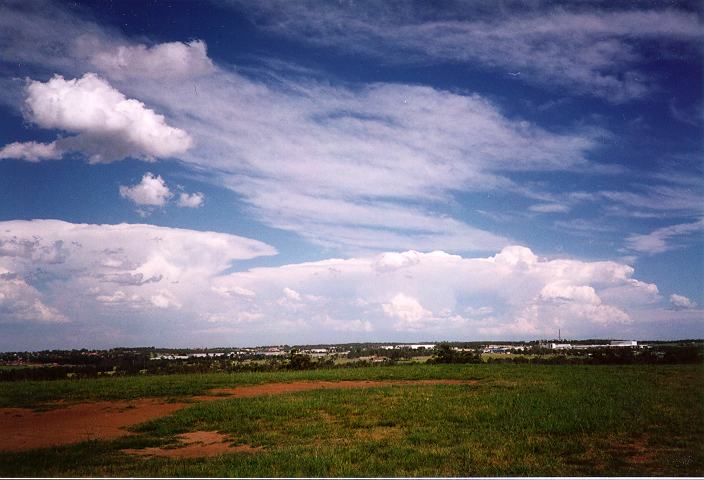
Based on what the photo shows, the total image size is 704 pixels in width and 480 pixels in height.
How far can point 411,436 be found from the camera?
47.3 feet

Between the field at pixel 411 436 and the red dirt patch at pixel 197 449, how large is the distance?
62 millimetres

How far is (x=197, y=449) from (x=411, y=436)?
21.7 feet

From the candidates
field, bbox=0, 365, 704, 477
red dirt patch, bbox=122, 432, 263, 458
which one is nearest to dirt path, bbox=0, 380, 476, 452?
field, bbox=0, 365, 704, 477

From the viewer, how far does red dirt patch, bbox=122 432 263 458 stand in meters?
13.6

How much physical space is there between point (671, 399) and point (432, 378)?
1863 cm

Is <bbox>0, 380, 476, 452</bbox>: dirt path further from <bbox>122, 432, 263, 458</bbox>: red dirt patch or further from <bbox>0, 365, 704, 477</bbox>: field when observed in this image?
<bbox>122, 432, 263, 458</bbox>: red dirt patch

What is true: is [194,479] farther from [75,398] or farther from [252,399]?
[75,398]

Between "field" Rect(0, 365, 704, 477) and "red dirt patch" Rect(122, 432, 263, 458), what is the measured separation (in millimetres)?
62

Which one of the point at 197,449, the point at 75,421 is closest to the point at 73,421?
the point at 75,421

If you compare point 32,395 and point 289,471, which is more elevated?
Answer: point 289,471

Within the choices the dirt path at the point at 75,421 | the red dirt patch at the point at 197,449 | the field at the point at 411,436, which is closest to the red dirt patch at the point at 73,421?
the dirt path at the point at 75,421

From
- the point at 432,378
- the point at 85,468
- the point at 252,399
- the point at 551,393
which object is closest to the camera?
the point at 85,468

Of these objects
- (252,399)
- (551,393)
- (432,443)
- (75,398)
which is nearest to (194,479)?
(432,443)

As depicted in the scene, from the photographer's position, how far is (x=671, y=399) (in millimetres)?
20984
